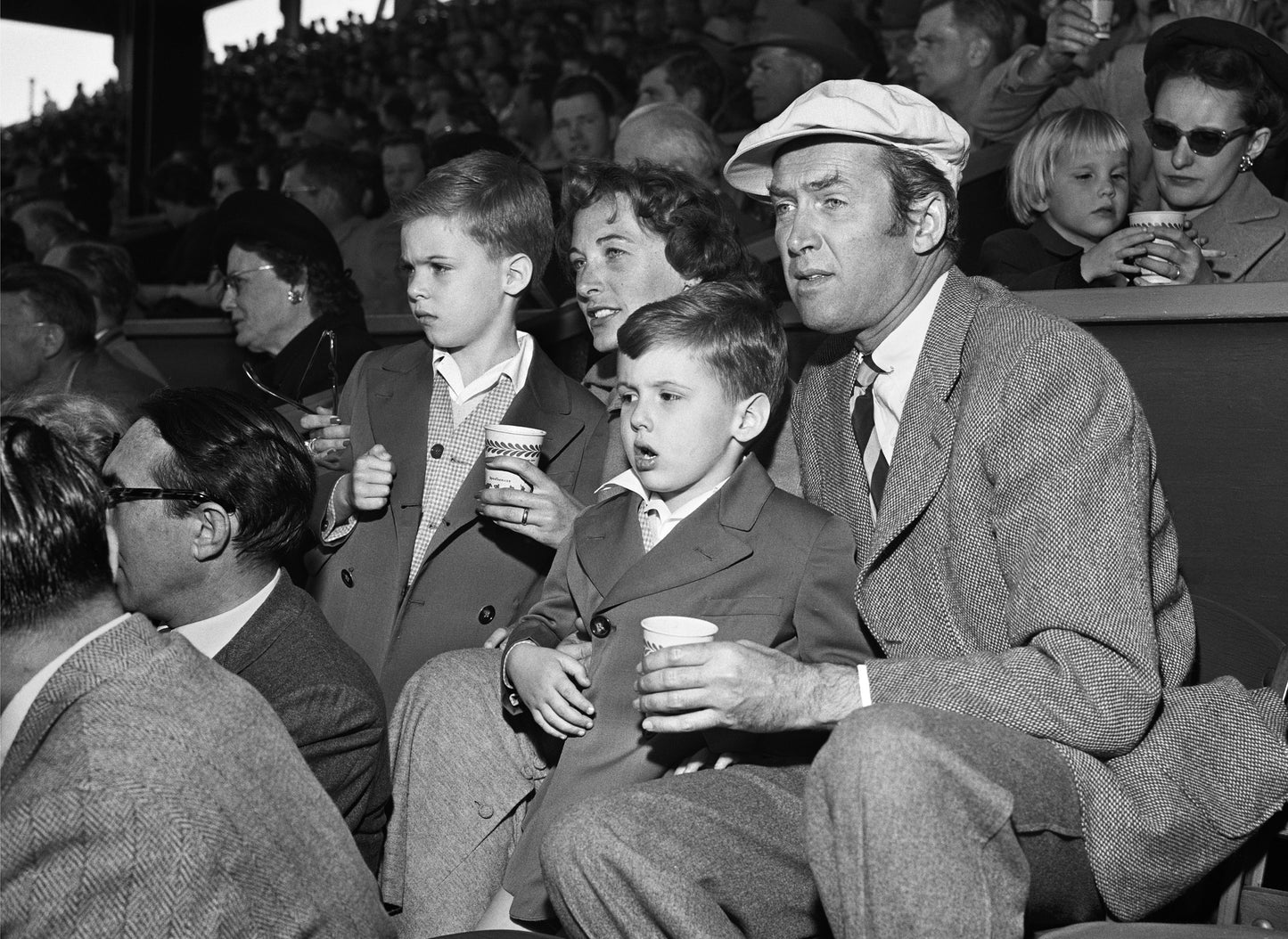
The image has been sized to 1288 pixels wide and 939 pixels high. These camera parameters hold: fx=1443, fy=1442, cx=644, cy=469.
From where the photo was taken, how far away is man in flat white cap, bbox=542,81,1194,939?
2.15m

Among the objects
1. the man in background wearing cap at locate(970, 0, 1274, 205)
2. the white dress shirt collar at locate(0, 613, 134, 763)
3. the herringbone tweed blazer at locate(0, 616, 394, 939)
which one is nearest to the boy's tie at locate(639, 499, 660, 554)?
the herringbone tweed blazer at locate(0, 616, 394, 939)

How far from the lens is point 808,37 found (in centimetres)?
781

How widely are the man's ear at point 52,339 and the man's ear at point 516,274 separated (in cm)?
291

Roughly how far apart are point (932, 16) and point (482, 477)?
12.5ft

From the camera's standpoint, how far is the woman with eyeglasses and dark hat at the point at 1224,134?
157 inches

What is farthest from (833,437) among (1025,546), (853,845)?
(853,845)

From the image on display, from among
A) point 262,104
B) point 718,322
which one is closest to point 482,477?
point 718,322

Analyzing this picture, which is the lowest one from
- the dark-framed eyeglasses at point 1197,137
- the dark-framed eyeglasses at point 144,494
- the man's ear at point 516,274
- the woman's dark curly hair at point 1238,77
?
the dark-framed eyeglasses at point 144,494

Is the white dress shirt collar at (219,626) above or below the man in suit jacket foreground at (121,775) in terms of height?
below

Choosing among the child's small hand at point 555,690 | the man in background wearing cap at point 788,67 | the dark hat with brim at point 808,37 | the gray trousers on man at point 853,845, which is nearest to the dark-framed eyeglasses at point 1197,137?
the gray trousers on man at point 853,845

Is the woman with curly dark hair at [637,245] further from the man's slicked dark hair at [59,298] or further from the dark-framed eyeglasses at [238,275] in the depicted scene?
the man's slicked dark hair at [59,298]

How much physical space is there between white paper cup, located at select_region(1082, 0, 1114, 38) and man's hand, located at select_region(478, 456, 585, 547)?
10.7 feet

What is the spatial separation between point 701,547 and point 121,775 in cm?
138

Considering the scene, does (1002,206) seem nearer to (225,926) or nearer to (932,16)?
(932,16)
